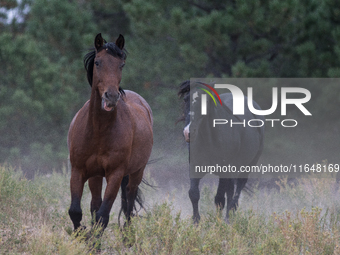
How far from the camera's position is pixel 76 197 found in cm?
406

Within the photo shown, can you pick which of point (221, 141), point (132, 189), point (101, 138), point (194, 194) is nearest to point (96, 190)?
point (101, 138)

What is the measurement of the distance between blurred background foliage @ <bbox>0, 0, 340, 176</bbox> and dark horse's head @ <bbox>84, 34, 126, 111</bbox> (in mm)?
5432

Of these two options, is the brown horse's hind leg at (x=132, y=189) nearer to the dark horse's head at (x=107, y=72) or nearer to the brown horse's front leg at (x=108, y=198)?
the brown horse's front leg at (x=108, y=198)

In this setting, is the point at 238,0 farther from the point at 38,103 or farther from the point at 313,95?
the point at 38,103

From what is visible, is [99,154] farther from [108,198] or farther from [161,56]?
[161,56]

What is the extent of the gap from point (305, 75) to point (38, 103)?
627cm

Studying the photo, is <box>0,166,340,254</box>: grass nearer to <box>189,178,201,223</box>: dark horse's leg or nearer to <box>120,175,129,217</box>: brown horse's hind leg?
<box>120,175,129,217</box>: brown horse's hind leg

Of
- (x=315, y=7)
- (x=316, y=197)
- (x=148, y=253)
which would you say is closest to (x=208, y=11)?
(x=315, y=7)

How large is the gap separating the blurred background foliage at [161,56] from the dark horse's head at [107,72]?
543 cm

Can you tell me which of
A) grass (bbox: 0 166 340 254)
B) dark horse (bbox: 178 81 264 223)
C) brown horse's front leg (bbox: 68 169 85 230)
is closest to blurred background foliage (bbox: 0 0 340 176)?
dark horse (bbox: 178 81 264 223)

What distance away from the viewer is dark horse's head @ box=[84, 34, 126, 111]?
3.67 m

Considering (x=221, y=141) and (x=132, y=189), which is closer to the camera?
(x=132, y=189)

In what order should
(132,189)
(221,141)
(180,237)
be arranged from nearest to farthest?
(180,237)
(132,189)
(221,141)

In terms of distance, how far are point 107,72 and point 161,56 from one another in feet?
24.3
